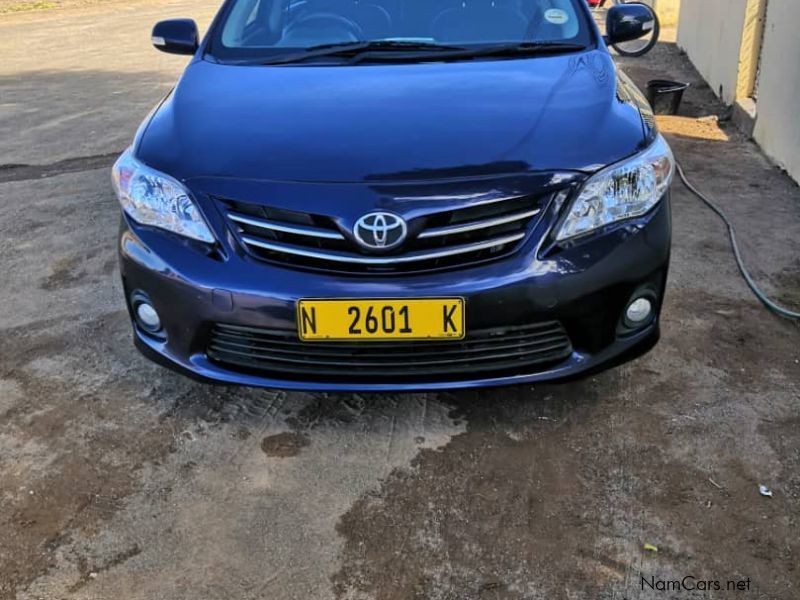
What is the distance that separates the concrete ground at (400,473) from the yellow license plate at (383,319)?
0.48m

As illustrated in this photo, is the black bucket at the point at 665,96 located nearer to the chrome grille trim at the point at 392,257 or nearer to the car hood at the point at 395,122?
the car hood at the point at 395,122

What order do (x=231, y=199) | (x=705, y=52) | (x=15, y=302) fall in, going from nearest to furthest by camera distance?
(x=231, y=199)
(x=15, y=302)
(x=705, y=52)

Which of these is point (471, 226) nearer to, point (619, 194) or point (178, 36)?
point (619, 194)

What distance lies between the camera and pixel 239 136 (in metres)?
2.64

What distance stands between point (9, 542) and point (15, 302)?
5.97ft

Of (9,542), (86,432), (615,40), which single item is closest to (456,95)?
(615,40)

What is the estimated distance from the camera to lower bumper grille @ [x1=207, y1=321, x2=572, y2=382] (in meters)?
2.45

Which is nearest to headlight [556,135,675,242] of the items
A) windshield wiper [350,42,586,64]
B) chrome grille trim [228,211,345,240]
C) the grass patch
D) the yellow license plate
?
the yellow license plate

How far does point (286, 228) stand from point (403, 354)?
52 centimetres

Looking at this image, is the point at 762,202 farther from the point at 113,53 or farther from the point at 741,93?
the point at 113,53

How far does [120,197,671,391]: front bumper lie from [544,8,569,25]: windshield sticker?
3.97ft

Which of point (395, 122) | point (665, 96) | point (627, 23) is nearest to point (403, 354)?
point (395, 122)

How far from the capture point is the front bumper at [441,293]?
2.37m

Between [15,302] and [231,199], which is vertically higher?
[231,199]
